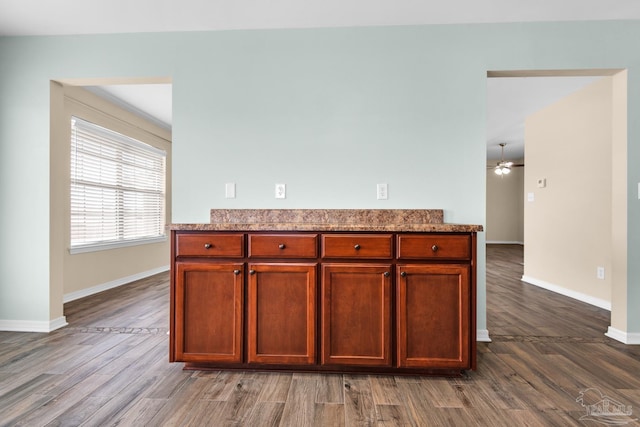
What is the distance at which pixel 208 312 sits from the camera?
6.35ft

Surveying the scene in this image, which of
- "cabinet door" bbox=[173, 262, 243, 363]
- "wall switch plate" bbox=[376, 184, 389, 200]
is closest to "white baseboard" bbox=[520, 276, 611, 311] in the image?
"wall switch plate" bbox=[376, 184, 389, 200]

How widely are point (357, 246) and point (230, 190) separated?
3.80ft

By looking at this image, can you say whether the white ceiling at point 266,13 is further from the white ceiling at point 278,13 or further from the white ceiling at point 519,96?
the white ceiling at point 519,96

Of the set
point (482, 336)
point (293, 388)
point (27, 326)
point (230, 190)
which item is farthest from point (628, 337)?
point (27, 326)

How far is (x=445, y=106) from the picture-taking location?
8.13 ft

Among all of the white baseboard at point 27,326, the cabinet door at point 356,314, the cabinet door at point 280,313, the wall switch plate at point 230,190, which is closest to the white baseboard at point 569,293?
the cabinet door at point 356,314

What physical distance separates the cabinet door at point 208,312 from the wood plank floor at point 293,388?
0.52 feet

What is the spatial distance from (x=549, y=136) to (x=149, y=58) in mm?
4768

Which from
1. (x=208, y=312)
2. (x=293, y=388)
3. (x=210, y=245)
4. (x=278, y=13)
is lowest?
(x=293, y=388)

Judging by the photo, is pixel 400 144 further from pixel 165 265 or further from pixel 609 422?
pixel 165 265

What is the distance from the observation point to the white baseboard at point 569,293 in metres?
3.46

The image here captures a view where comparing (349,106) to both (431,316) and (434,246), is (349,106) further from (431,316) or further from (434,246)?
(431,316)

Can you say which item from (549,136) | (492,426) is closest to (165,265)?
(492,426)

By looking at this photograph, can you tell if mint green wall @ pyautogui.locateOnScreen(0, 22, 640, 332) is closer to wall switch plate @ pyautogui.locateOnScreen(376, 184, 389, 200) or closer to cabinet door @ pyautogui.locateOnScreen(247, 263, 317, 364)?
wall switch plate @ pyautogui.locateOnScreen(376, 184, 389, 200)
